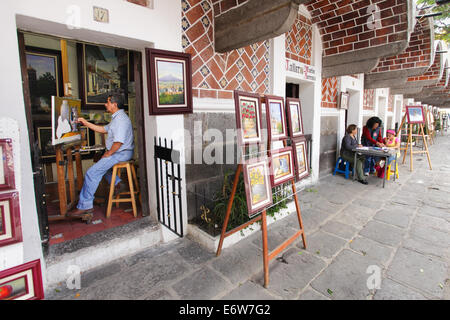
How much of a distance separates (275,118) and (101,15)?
1.84 meters

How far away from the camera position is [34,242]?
196cm

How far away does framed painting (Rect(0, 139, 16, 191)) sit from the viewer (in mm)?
1363

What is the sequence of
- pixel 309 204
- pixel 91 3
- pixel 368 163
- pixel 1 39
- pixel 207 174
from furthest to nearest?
pixel 368 163 < pixel 309 204 < pixel 207 174 < pixel 91 3 < pixel 1 39

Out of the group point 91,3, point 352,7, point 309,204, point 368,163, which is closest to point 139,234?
point 91,3

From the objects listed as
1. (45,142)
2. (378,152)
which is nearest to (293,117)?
(378,152)

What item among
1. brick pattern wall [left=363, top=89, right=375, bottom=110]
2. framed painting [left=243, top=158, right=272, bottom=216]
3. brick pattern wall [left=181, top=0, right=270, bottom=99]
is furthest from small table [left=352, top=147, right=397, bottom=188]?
framed painting [left=243, top=158, right=272, bottom=216]

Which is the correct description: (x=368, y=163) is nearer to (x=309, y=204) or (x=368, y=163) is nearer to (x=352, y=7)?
(x=309, y=204)

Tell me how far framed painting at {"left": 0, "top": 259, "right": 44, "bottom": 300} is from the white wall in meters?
0.70

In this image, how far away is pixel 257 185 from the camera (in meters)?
2.21

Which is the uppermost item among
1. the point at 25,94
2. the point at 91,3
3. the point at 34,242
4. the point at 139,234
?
the point at 91,3

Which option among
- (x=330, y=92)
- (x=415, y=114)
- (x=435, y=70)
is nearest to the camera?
(x=330, y=92)

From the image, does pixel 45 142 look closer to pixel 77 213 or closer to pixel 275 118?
pixel 77 213

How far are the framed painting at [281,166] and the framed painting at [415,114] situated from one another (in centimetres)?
626
